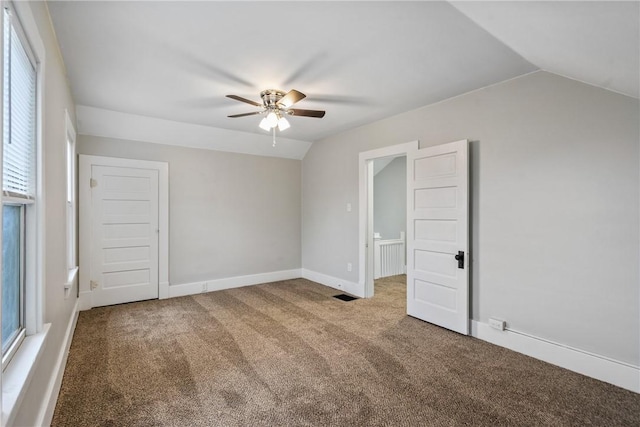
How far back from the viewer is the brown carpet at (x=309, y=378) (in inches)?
79.0

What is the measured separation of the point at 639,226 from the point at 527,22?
67.3 inches

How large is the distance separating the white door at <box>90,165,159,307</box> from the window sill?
2.71m

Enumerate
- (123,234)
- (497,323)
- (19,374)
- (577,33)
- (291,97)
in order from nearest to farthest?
(19,374)
(577,33)
(291,97)
(497,323)
(123,234)

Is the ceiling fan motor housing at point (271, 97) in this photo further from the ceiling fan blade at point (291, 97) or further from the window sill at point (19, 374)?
the window sill at point (19, 374)

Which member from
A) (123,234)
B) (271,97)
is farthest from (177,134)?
(271,97)

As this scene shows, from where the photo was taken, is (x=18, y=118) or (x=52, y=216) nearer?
(x=18, y=118)

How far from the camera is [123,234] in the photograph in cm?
432

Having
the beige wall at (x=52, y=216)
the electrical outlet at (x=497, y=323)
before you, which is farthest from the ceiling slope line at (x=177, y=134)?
the electrical outlet at (x=497, y=323)

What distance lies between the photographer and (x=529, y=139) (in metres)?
2.83

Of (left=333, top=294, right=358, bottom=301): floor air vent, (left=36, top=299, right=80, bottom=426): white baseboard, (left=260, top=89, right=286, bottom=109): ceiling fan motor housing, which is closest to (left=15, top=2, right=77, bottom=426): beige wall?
(left=36, top=299, right=80, bottom=426): white baseboard

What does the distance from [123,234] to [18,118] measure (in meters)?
3.12

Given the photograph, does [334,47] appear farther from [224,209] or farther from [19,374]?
[224,209]

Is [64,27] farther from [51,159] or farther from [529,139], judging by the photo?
[529,139]

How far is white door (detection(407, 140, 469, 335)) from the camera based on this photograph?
10.6 ft
